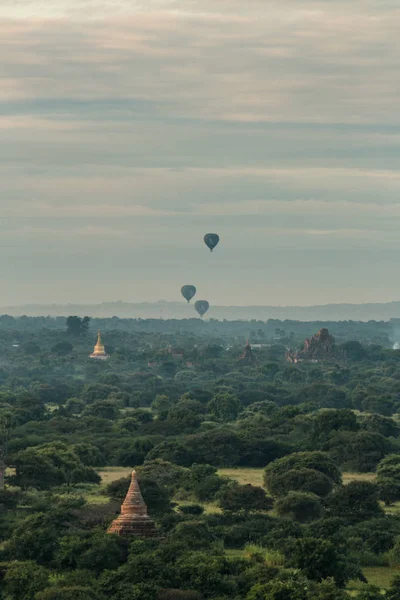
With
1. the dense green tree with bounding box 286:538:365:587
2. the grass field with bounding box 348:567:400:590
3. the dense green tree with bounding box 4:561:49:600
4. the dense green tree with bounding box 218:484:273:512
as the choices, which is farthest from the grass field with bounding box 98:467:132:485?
the dense green tree with bounding box 4:561:49:600

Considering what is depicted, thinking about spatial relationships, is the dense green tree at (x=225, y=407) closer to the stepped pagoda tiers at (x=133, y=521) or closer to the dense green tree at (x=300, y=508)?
the dense green tree at (x=300, y=508)

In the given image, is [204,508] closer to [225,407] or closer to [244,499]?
[244,499]

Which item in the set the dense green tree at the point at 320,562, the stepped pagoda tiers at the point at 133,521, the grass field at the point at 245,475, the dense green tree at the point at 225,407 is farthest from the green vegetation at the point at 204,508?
the dense green tree at the point at 225,407

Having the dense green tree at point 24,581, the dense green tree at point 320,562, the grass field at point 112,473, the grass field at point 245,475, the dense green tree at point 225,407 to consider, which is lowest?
the dense green tree at point 24,581

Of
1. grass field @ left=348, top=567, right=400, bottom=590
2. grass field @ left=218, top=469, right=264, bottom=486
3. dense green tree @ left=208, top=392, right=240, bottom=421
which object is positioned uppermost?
dense green tree @ left=208, top=392, right=240, bottom=421

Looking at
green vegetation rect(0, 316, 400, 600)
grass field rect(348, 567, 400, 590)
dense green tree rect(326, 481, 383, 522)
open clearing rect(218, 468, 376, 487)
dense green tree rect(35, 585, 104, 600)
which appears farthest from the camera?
open clearing rect(218, 468, 376, 487)

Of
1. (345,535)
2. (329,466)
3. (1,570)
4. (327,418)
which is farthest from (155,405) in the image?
(1,570)

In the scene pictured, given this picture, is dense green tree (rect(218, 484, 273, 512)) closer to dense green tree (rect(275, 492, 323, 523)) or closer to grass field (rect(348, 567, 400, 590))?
dense green tree (rect(275, 492, 323, 523))

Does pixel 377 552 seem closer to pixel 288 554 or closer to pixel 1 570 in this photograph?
pixel 288 554

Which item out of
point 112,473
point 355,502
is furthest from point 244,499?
point 112,473
